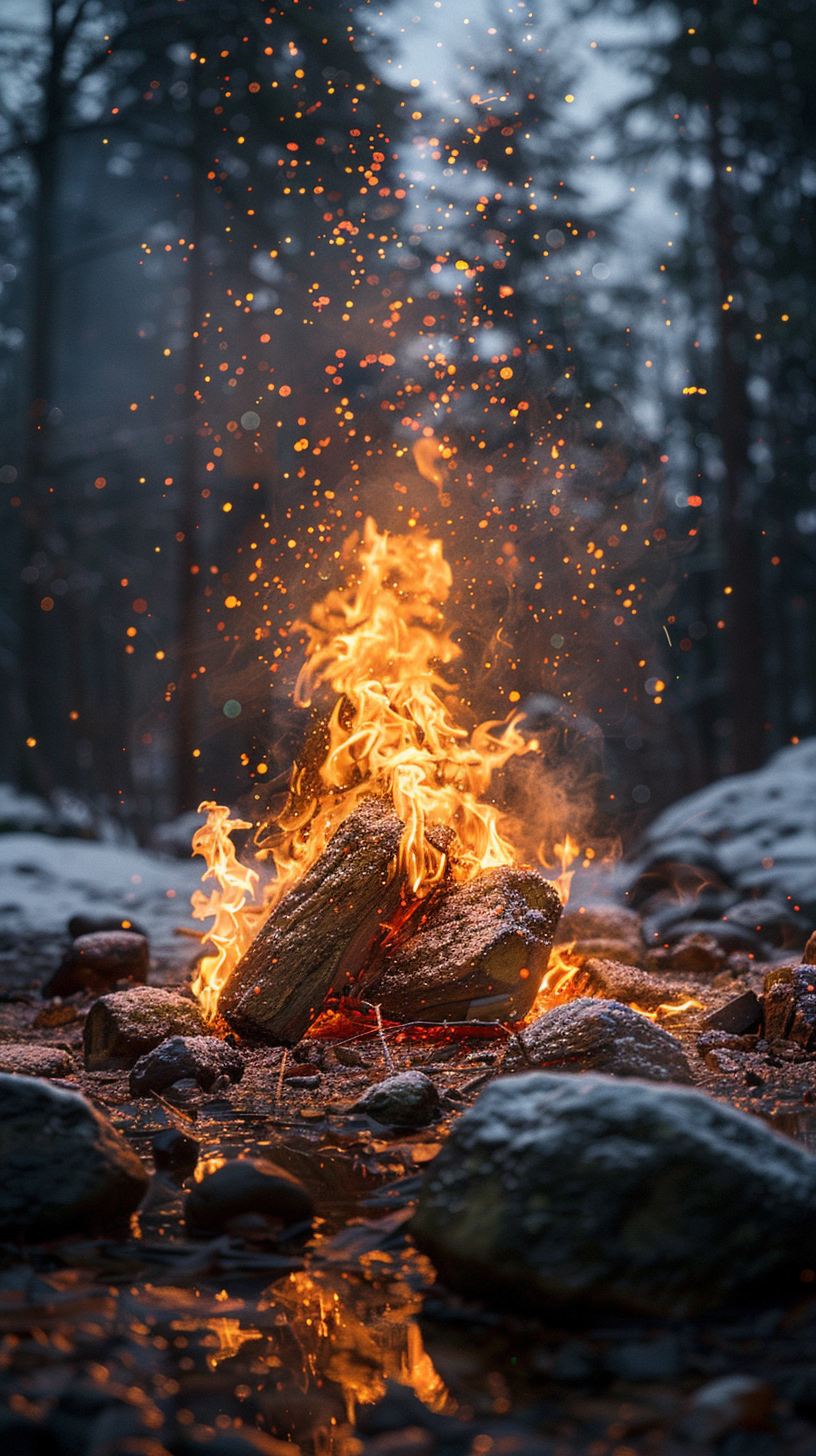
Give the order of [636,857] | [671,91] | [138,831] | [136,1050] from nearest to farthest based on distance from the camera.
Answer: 1. [136,1050]
2. [636,857]
3. [671,91]
4. [138,831]

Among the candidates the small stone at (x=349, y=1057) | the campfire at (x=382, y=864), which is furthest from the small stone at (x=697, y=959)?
the small stone at (x=349, y=1057)

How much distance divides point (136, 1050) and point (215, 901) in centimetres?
121

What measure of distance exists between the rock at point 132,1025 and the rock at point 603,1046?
181 centimetres

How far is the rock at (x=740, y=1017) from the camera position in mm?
5312

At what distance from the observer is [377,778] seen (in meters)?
6.28

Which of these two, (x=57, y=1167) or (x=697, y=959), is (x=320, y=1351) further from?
(x=697, y=959)

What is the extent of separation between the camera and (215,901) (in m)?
6.16

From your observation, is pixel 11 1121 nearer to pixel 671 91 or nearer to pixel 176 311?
pixel 671 91

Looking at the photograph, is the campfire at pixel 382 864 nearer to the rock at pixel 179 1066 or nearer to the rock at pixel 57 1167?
the rock at pixel 179 1066

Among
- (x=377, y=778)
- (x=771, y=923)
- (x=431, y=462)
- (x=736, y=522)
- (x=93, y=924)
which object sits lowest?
(x=93, y=924)

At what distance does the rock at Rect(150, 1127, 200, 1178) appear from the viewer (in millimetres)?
3619

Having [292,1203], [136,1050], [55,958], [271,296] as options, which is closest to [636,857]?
[55,958]

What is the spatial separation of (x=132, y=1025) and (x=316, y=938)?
105 cm

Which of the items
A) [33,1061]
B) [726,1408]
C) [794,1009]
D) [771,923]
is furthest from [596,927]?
[726,1408]
